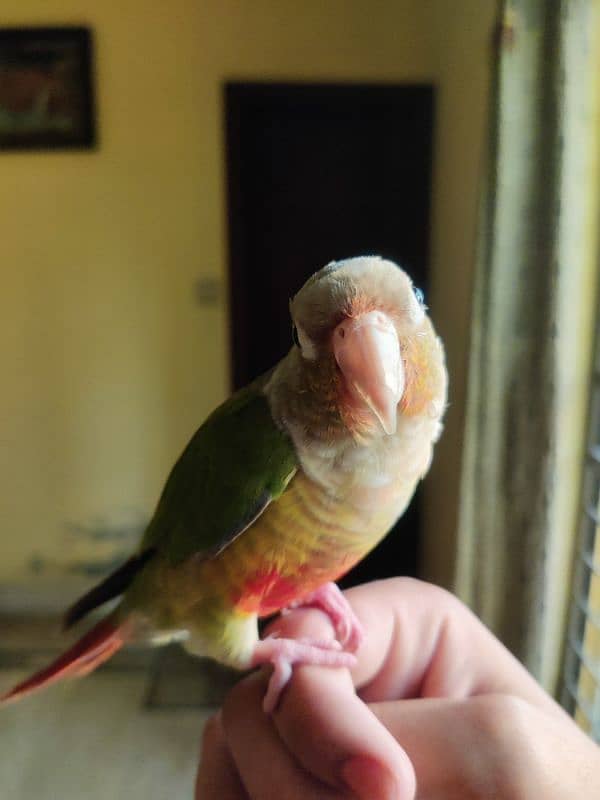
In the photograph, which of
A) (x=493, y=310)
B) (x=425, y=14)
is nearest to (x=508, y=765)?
(x=493, y=310)

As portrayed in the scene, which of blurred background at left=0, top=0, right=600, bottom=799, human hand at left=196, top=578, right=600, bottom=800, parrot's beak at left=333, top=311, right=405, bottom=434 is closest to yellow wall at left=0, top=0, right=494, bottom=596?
blurred background at left=0, top=0, right=600, bottom=799

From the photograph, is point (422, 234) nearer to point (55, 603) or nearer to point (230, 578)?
point (230, 578)

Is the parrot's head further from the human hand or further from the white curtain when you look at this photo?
the white curtain

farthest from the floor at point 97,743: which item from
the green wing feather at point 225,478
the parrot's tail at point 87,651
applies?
the green wing feather at point 225,478

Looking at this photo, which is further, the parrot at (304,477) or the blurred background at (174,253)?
the blurred background at (174,253)

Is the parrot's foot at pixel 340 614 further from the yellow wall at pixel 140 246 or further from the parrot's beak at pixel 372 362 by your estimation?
the yellow wall at pixel 140 246

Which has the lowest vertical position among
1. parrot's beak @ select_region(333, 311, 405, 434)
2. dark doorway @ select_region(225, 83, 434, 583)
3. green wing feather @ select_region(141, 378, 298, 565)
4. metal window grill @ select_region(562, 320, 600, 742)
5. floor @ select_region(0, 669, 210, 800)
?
floor @ select_region(0, 669, 210, 800)

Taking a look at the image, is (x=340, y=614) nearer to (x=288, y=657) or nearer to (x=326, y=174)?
(x=288, y=657)
